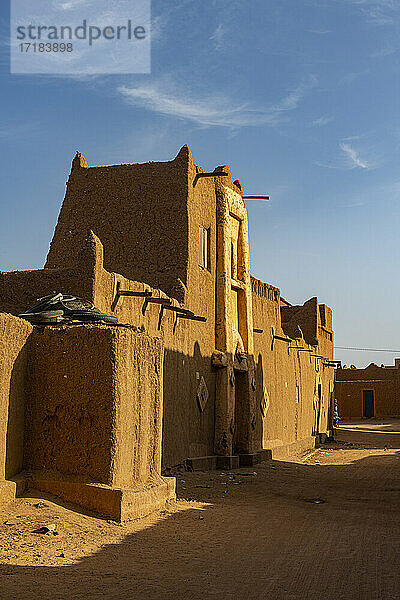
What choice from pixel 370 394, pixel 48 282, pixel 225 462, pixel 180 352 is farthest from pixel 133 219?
pixel 370 394

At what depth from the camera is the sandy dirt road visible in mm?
4746

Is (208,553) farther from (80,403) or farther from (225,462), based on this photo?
(225,462)

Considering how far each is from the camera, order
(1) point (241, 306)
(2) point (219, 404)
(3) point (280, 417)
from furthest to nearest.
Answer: (3) point (280, 417) < (1) point (241, 306) < (2) point (219, 404)

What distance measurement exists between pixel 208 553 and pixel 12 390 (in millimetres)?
2335

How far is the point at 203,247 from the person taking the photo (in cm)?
1424

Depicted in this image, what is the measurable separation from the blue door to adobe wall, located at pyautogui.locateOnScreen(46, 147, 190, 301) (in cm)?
2614

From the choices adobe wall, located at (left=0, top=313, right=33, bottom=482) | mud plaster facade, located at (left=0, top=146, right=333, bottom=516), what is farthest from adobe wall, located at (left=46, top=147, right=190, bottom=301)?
adobe wall, located at (left=0, top=313, right=33, bottom=482)

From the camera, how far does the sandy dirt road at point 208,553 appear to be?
4746 mm

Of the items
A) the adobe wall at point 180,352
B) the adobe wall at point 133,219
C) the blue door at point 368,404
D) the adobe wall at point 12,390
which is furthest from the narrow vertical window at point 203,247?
the blue door at point 368,404

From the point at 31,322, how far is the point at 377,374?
33333mm

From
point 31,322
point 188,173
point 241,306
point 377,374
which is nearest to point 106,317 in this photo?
point 31,322

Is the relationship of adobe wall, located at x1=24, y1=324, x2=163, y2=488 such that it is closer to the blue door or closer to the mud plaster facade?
the mud plaster facade

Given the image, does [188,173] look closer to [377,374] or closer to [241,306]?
[241,306]

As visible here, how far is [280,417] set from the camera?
62.6 feet
